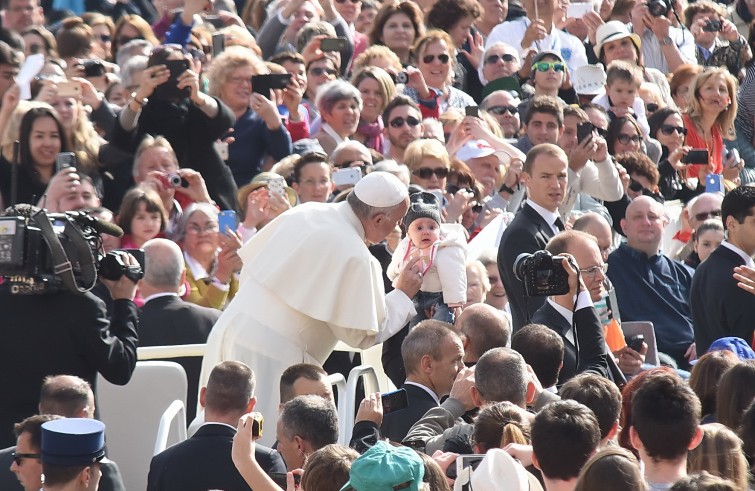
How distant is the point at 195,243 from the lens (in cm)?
924

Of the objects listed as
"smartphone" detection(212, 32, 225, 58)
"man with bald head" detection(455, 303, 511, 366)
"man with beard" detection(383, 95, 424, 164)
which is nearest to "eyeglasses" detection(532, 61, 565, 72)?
"man with beard" detection(383, 95, 424, 164)

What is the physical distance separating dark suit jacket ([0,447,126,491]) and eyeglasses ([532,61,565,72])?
7.84m

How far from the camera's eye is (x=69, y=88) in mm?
9789

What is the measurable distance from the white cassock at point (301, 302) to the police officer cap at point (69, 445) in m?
2.27

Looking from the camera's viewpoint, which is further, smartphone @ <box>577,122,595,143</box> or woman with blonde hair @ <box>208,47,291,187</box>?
smartphone @ <box>577,122,595,143</box>

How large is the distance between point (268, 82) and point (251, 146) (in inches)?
17.7

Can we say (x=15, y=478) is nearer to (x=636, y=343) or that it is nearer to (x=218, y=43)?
(x=636, y=343)

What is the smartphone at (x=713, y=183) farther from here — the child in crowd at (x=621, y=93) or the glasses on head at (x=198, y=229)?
the glasses on head at (x=198, y=229)

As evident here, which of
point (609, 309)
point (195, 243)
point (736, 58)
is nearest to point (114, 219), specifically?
point (195, 243)

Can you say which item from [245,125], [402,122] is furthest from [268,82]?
[402,122]

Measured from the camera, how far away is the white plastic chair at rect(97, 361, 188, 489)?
766 cm

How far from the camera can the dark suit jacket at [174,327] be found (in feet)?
27.0

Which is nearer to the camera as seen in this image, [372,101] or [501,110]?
[372,101]

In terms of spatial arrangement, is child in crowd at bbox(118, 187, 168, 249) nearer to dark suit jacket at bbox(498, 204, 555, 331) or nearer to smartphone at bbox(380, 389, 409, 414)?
dark suit jacket at bbox(498, 204, 555, 331)
